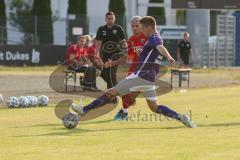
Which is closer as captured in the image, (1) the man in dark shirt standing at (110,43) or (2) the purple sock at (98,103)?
(2) the purple sock at (98,103)

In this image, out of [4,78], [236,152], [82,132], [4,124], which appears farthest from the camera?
[4,78]

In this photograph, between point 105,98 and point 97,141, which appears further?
point 105,98

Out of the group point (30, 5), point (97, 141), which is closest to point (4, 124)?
point (97, 141)

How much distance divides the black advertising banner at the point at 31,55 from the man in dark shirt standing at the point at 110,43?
24642 mm

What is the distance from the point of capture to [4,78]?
32125 mm

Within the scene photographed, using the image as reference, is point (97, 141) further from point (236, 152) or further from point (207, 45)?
point (207, 45)

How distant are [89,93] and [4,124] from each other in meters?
9.14

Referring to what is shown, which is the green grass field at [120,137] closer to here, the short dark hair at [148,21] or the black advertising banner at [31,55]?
the short dark hair at [148,21]

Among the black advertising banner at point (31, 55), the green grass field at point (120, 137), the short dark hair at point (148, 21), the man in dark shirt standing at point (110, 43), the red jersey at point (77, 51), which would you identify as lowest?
the black advertising banner at point (31, 55)

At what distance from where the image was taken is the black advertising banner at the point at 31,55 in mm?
43000

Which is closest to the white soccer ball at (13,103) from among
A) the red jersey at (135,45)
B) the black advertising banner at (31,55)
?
the red jersey at (135,45)

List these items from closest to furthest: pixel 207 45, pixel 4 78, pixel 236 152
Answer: pixel 236 152 < pixel 4 78 < pixel 207 45

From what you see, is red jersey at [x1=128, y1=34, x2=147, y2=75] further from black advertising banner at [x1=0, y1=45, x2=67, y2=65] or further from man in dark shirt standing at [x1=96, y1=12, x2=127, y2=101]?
black advertising banner at [x1=0, y1=45, x2=67, y2=65]

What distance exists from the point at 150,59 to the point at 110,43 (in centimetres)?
469
